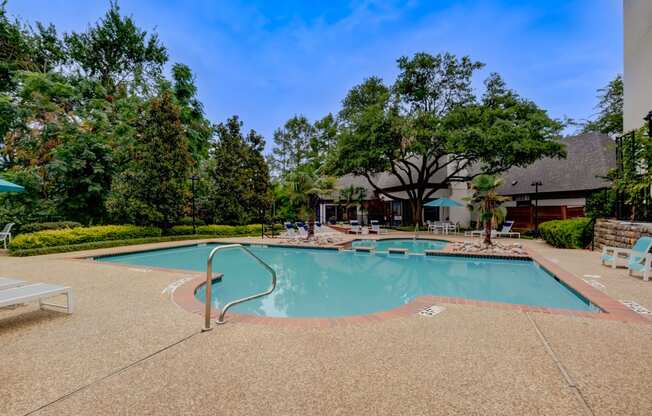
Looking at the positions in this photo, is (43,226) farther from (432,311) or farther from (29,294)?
(432,311)

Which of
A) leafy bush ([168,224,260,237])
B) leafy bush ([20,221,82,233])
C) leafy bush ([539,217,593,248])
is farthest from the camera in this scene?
leafy bush ([168,224,260,237])

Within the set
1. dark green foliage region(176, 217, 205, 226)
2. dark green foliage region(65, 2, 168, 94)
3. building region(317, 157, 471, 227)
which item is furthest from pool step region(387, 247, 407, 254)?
dark green foliage region(65, 2, 168, 94)

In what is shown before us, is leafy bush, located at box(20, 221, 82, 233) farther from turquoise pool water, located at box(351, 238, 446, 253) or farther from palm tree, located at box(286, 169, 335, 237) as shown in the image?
turquoise pool water, located at box(351, 238, 446, 253)

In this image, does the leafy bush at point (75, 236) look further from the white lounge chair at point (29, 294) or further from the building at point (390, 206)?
the building at point (390, 206)

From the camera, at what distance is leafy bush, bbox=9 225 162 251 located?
1070cm

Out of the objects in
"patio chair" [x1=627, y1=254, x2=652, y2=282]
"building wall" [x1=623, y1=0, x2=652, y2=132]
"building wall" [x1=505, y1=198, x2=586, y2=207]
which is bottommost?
"patio chair" [x1=627, y1=254, x2=652, y2=282]

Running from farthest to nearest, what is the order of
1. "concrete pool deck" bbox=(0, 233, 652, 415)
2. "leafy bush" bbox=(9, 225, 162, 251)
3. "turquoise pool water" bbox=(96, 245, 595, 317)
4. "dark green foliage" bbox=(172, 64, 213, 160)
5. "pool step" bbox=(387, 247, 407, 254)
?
"dark green foliage" bbox=(172, 64, 213, 160) → "pool step" bbox=(387, 247, 407, 254) → "leafy bush" bbox=(9, 225, 162, 251) → "turquoise pool water" bbox=(96, 245, 595, 317) → "concrete pool deck" bbox=(0, 233, 652, 415)

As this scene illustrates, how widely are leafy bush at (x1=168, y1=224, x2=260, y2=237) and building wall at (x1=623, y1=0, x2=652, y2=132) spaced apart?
18.9 m

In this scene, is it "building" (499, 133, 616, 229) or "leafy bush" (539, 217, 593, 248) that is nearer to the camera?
"leafy bush" (539, 217, 593, 248)

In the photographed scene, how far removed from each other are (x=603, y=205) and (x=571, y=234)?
1.46 metres

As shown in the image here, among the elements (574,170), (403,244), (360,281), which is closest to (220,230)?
(403,244)

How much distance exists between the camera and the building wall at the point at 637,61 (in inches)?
414

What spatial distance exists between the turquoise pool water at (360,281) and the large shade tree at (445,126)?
25.9ft

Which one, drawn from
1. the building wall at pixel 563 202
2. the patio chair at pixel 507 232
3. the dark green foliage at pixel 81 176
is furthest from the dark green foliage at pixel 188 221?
the building wall at pixel 563 202
